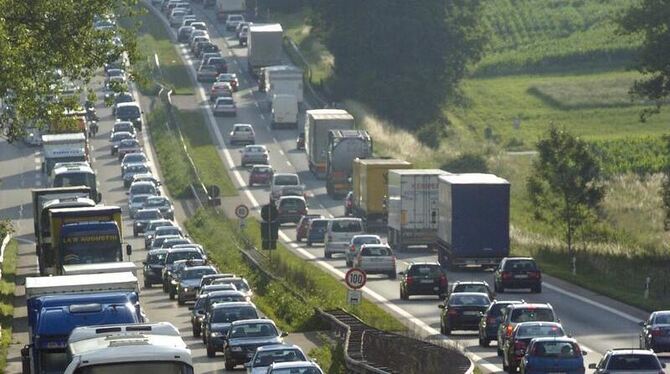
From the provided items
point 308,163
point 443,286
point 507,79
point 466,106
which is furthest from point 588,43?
point 443,286

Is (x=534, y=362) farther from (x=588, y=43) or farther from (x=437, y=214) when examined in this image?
(x=588, y=43)

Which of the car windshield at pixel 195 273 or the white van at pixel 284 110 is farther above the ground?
the white van at pixel 284 110

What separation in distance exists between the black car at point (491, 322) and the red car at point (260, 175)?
55.8m

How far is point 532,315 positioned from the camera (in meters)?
46.3

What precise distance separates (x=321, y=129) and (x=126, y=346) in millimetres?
79421

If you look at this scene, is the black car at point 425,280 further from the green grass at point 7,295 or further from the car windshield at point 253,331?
the car windshield at point 253,331

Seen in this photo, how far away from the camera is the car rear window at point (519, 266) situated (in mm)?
62750

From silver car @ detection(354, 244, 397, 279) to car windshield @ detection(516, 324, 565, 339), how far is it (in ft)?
87.7

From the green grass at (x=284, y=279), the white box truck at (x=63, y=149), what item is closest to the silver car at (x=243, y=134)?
the white box truck at (x=63, y=149)

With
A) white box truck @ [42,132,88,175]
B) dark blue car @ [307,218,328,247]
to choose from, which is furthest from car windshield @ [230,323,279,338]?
white box truck @ [42,132,88,175]

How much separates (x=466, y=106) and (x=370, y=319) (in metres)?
86.1

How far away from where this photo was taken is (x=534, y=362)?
40.2 meters

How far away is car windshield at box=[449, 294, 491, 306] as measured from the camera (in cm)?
5266

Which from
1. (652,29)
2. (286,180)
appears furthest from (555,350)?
(286,180)
